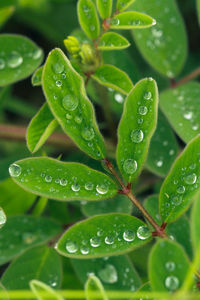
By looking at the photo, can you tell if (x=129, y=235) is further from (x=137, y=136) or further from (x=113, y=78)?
(x=113, y=78)

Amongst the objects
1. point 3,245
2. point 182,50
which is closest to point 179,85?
point 182,50

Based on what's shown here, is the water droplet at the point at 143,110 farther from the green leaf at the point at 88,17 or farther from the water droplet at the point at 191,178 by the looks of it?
the green leaf at the point at 88,17

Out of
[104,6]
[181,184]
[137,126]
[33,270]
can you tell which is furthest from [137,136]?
[33,270]

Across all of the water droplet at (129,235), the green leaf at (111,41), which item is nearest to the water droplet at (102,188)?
the water droplet at (129,235)

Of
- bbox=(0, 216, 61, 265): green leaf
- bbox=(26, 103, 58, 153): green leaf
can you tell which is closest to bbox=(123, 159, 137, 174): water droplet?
bbox=(26, 103, 58, 153): green leaf

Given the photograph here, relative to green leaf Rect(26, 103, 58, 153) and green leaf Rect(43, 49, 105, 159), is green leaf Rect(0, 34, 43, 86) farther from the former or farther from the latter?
green leaf Rect(43, 49, 105, 159)

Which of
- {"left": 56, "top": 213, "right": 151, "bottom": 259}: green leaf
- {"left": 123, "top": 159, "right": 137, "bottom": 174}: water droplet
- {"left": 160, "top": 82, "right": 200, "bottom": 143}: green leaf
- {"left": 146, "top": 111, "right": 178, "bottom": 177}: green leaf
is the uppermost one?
{"left": 123, "top": 159, "right": 137, "bottom": 174}: water droplet

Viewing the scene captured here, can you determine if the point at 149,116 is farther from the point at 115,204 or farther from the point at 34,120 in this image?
the point at 115,204
